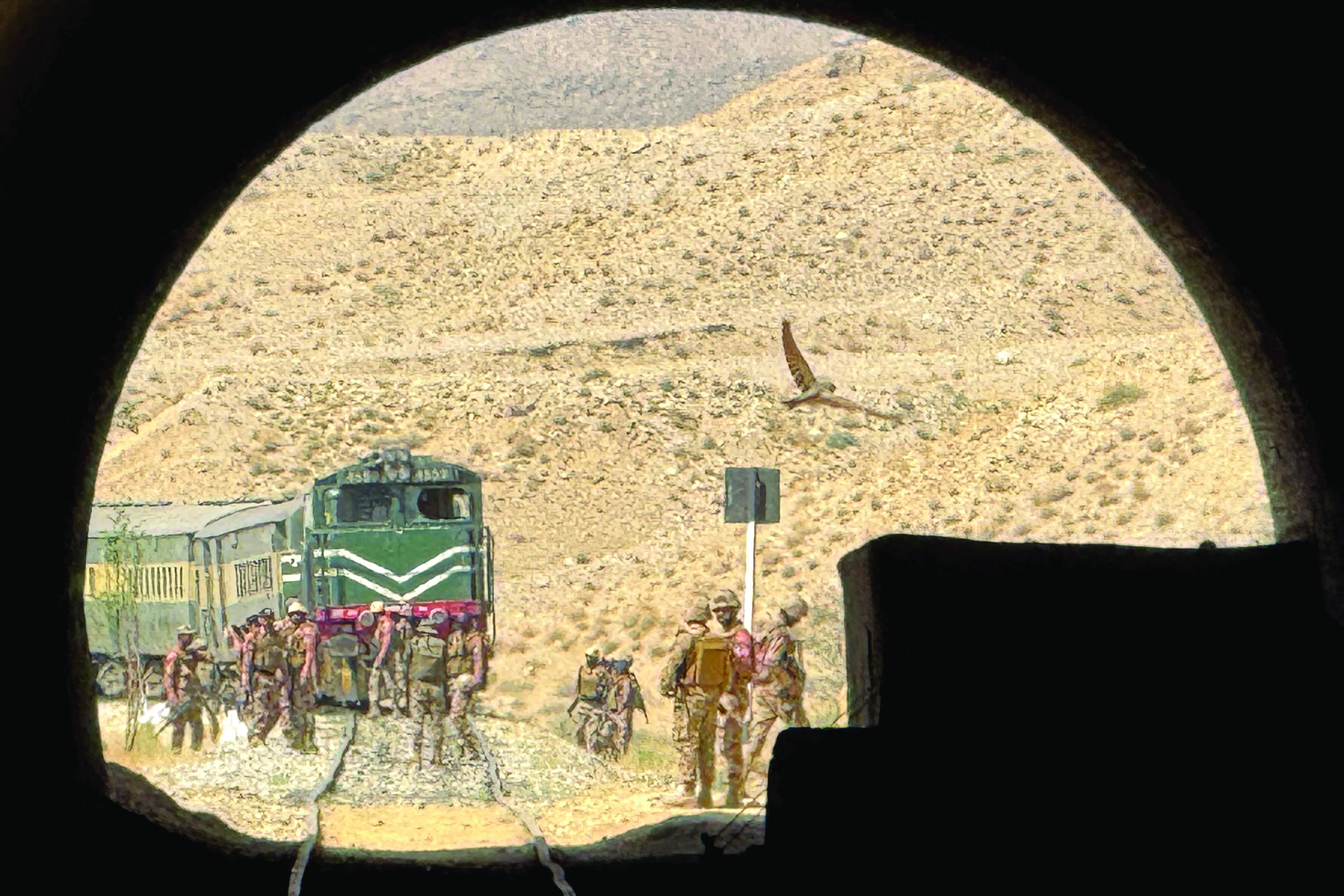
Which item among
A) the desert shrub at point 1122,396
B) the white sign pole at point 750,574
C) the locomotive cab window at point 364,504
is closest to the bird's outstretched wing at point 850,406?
the desert shrub at point 1122,396

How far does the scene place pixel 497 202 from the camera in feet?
203

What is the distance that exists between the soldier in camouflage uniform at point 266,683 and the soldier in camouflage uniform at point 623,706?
13.0ft

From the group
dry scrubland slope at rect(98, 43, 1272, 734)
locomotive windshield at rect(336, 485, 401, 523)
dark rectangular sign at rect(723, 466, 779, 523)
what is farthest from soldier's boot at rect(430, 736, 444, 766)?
locomotive windshield at rect(336, 485, 401, 523)

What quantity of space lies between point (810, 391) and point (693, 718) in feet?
97.9

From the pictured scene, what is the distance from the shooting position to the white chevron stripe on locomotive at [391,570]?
2245 centimetres

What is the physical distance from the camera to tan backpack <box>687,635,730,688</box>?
50.1 feet

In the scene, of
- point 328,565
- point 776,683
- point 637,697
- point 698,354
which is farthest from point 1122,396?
point 776,683

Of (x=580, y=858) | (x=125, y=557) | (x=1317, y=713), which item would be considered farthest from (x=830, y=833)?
(x=125, y=557)

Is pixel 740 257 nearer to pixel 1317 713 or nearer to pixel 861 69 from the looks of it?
pixel 861 69

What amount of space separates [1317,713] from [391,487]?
19.1m

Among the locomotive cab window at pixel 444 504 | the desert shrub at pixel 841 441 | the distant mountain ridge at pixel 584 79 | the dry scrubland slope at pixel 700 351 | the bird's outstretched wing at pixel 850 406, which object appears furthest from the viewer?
the distant mountain ridge at pixel 584 79

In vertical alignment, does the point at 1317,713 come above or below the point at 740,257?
below

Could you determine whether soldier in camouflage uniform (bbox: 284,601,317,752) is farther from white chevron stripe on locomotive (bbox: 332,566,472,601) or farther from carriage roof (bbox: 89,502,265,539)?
carriage roof (bbox: 89,502,265,539)

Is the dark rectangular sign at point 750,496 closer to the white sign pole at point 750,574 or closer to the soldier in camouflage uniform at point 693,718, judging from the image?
the white sign pole at point 750,574
